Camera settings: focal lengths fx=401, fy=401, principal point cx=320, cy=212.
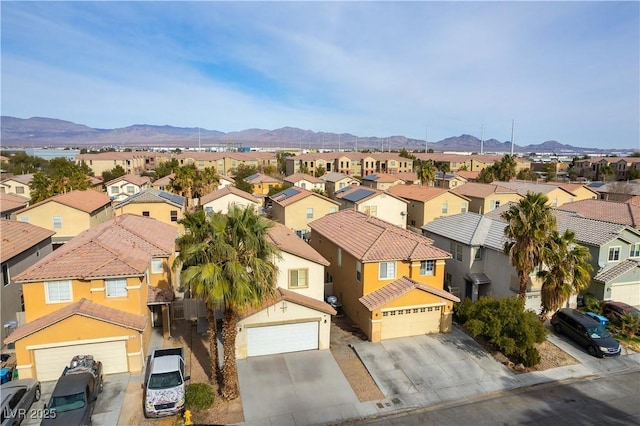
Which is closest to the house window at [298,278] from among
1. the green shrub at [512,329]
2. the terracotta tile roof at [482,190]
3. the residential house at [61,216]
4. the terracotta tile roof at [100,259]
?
the terracotta tile roof at [100,259]

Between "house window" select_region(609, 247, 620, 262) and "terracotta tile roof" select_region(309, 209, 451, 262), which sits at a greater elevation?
"terracotta tile roof" select_region(309, 209, 451, 262)

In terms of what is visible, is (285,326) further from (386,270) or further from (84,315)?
(84,315)

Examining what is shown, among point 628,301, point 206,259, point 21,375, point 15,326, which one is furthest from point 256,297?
point 628,301

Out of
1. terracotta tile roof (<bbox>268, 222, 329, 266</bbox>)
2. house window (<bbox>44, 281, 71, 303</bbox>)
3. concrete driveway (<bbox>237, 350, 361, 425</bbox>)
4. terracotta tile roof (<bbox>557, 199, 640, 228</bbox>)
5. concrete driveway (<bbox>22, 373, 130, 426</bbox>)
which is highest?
terracotta tile roof (<bbox>557, 199, 640, 228</bbox>)

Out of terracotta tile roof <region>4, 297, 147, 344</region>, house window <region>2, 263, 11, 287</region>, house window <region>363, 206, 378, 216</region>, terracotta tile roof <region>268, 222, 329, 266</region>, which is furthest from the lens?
house window <region>363, 206, 378, 216</region>

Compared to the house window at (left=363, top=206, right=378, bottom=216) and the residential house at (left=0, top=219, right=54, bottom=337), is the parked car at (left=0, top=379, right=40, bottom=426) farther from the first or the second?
the house window at (left=363, top=206, right=378, bottom=216)

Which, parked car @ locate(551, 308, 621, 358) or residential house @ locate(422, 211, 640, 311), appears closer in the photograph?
parked car @ locate(551, 308, 621, 358)

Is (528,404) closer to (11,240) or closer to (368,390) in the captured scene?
(368,390)

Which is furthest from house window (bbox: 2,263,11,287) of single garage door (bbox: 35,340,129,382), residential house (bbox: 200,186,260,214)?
residential house (bbox: 200,186,260,214)
